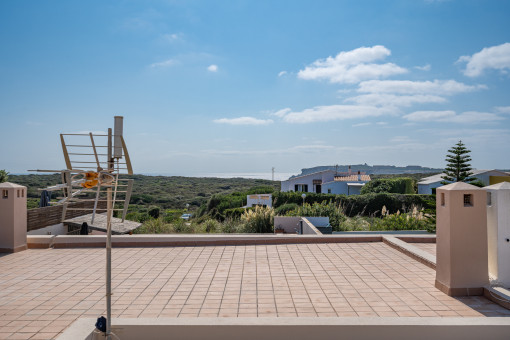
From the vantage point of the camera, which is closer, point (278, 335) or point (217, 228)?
point (278, 335)

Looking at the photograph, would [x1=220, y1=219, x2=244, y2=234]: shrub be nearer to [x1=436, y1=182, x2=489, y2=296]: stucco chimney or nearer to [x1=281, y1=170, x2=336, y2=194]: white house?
[x1=436, y1=182, x2=489, y2=296]: stucco chimney

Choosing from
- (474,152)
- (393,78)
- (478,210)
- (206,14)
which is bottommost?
(478,210)

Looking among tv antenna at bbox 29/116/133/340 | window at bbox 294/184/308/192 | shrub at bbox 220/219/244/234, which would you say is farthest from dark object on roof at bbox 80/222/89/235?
window at bbox 294/184/308/192

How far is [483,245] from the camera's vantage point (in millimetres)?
3697

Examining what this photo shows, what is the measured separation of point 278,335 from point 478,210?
2516mm

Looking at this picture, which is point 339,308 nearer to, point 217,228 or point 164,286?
point 164,286

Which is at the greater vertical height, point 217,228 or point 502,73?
point 502,73

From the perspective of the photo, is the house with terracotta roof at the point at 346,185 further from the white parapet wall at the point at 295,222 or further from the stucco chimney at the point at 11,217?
the stucco chimney at the point at 11,217

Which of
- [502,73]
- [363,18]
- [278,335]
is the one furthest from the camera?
[502,73]

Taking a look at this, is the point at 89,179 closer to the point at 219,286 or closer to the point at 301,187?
the point at 219,286

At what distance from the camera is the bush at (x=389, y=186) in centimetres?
2683

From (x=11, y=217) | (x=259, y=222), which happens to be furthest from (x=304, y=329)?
(x=259, y=222)

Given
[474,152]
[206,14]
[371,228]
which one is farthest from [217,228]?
[474,152]

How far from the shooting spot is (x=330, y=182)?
108ft
